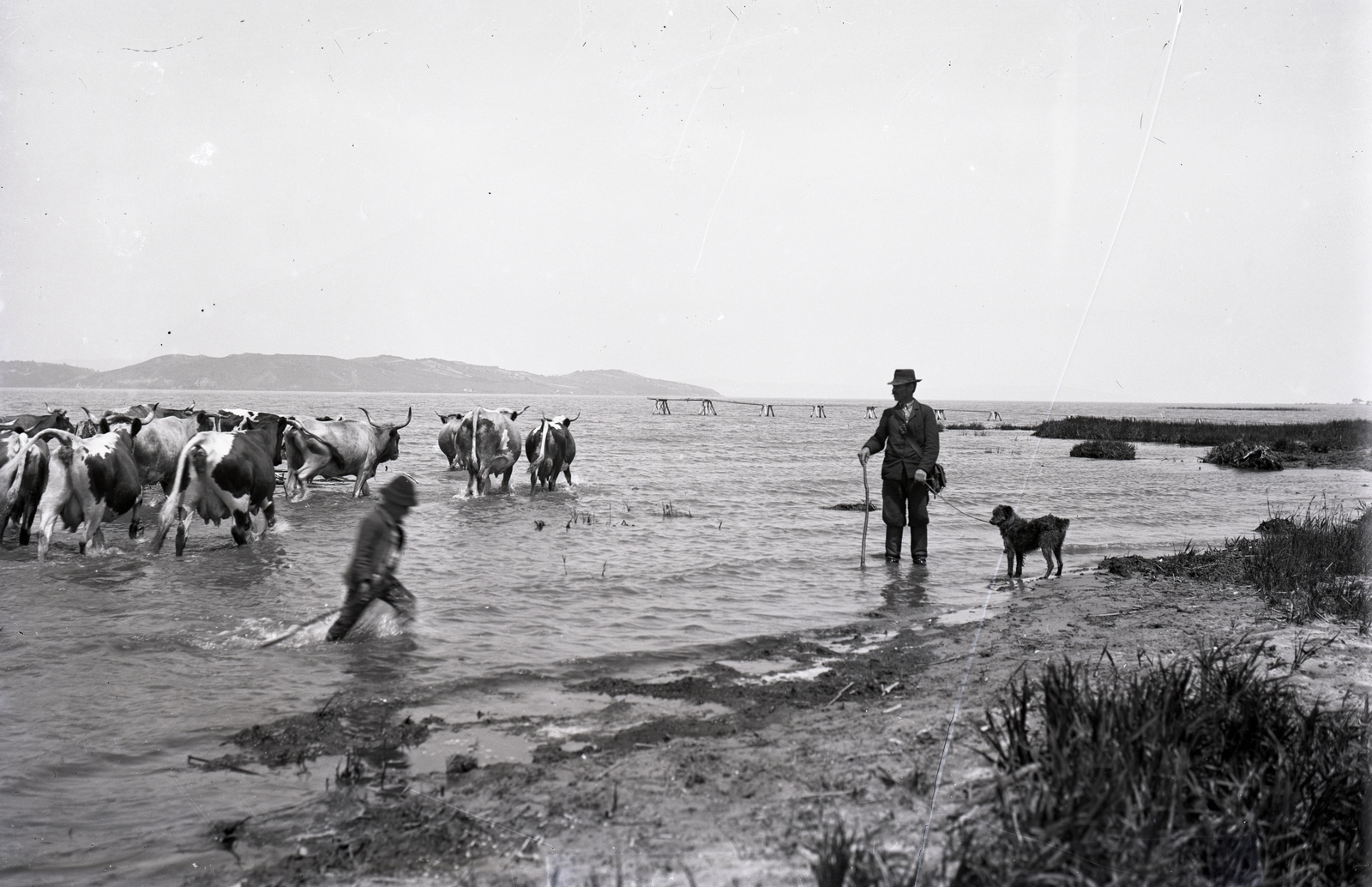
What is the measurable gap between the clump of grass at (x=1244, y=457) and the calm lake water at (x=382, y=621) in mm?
8175

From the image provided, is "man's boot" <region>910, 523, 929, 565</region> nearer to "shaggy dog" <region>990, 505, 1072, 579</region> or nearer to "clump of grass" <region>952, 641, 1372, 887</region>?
"shaggy dog" <region>990, 505, 1072, 579</region>

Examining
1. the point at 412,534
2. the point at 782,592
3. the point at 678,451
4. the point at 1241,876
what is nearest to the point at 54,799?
the point at 1241,876

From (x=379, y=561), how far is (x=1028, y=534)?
7570mm

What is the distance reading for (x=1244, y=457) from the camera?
28.2 m

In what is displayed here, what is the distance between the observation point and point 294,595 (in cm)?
894

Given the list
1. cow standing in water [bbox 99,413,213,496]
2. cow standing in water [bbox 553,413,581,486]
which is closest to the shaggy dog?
cow standing in water [bbox 553,413,581,486]


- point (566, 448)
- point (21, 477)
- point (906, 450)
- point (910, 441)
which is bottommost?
point (21, 477)

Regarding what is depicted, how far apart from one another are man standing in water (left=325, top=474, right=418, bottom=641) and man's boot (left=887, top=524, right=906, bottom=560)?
6307 mm

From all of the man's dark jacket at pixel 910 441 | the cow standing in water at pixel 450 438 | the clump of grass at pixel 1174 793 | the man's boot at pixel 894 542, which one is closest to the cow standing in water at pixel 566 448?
the cow standing in water at pixel 450 438

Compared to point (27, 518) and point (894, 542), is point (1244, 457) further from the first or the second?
point (27, 518)

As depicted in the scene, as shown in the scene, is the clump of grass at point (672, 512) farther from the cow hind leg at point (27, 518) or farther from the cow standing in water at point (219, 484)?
the cow hind leg at point (27, 518)

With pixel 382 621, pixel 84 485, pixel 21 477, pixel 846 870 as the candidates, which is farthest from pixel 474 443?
pixel 846 870

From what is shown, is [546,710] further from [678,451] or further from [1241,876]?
[678,451]

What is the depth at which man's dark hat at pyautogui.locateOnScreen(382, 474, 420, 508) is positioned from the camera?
6.64 m
